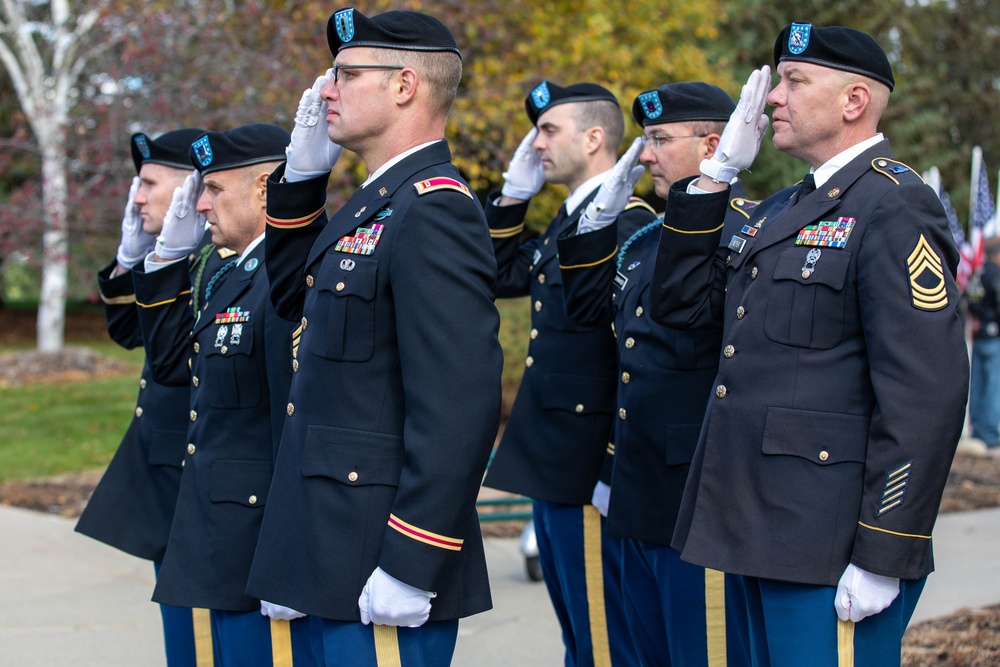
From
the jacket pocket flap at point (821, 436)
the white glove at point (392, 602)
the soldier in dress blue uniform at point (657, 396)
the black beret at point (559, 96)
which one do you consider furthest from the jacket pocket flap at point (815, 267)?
the black beret at point (559, 96)

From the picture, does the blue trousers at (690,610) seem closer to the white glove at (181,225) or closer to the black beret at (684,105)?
the black beret at (684,105)

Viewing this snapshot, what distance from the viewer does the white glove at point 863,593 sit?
Answer: 2639 mm

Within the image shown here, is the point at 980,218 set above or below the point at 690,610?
below

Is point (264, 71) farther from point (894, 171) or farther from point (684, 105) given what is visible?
point (894, 171)

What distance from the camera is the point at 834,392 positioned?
275cm

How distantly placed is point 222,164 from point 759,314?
1.81m

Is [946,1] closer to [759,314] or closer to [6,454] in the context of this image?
[6,454]

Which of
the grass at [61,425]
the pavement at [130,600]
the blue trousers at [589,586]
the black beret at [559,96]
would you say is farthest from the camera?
the grass at [61,425]

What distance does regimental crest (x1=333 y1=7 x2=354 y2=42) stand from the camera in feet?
9.46

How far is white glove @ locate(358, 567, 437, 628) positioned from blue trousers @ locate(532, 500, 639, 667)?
1.59 meters

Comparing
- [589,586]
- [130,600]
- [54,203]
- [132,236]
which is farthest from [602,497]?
[54,203]

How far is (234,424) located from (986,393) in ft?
30.7

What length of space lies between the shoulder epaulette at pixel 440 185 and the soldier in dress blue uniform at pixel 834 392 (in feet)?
2.46

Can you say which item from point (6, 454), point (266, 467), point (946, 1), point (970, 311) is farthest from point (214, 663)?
point (946, 1)
